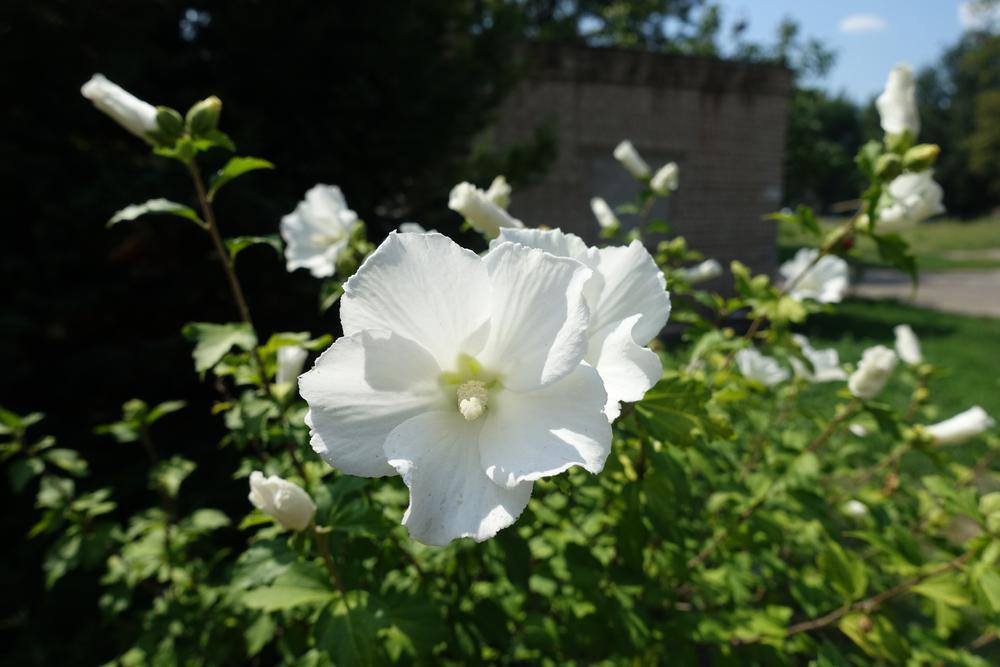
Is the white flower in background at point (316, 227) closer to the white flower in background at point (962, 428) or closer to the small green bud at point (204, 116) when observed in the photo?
the small green bud at point (204, 116)

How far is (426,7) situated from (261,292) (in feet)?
8.02

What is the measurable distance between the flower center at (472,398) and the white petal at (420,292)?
0.22 ft

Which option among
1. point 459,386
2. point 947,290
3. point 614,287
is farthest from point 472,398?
point 947,290

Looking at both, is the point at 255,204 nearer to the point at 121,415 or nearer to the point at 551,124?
the point at 121,415

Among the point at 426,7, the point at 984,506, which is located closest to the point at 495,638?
the point at 984,506

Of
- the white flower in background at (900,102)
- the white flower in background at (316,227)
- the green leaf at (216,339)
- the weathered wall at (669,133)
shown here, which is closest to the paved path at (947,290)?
the weathered wall at (669,133)

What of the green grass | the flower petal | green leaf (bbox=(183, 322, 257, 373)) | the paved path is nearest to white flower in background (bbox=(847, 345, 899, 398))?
the flower petal

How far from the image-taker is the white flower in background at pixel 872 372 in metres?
1.62

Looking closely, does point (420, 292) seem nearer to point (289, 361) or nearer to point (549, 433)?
point (549, 433)

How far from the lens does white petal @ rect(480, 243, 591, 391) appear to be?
2.69 ft

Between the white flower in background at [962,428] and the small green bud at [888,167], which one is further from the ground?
the small green bud at [888,167]

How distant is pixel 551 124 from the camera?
6164 mm

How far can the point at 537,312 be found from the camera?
85 centimetres

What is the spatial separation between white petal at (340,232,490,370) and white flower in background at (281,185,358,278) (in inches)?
37.4
